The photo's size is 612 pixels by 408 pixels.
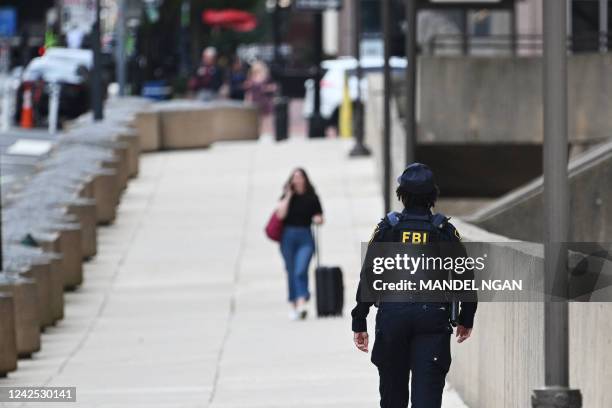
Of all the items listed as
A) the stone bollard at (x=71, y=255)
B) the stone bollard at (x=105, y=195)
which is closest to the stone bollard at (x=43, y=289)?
the stone bollard at (x=71, y=255)

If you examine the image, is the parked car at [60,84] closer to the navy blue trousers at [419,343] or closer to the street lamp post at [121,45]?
the street lamp post at [121,45]

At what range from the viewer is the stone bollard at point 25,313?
50.9 ft

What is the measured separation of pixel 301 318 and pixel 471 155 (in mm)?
8059

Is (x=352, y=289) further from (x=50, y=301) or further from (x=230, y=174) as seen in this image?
(x=230, y=174)

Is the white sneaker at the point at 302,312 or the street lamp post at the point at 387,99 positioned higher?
the street lamp post at the point at 387,99

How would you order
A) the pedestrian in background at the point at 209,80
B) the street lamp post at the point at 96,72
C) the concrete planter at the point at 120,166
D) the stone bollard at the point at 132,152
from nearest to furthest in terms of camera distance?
the concrete planter at the point at 120,166
the stone bollard at the point at 132,152
the street lamp post at the point at 96,72
the pedestrian in background at the point at 209,80

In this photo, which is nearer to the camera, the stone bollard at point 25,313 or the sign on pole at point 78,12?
the stone bollard at point 25,313

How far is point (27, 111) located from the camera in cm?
3847

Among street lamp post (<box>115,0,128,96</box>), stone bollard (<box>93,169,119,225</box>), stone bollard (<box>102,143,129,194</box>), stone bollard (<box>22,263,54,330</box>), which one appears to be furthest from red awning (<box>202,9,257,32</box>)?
stone bollard (<box>22,263,54,330</box>)

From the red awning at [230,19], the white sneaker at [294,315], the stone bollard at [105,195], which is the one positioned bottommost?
the white sneaker at [294,315]

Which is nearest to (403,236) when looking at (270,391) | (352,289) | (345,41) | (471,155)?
(270,391)

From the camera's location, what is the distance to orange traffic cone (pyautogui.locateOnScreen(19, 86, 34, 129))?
3849 centimetres

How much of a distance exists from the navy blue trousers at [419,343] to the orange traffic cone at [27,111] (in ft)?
101

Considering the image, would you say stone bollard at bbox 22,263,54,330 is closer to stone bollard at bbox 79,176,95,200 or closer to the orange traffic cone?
stone bollard at bbox 79,176,95,200
